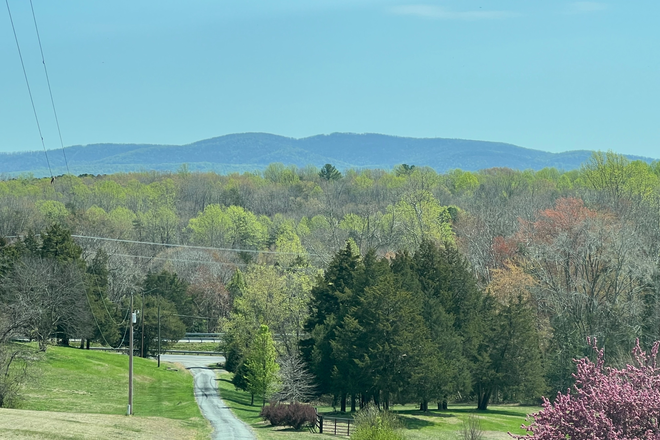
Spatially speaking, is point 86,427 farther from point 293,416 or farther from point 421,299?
point 421,299

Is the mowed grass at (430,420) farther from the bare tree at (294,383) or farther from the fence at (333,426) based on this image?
the bare tree at (294,383)

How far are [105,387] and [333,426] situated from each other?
2178cm

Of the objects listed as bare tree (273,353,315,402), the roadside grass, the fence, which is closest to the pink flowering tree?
the roadside grass

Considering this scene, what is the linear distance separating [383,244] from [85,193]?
85357 mm

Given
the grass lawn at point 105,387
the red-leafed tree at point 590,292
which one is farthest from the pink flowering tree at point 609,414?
the red-leafed tree at point 590,292

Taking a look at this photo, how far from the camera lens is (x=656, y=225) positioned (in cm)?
7581

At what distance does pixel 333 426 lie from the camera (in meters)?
47.0

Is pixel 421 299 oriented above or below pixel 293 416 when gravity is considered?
above

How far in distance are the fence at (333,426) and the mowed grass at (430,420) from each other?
0.99 m

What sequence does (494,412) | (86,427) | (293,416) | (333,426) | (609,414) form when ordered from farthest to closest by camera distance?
(494,412) → (333,426) → (293,416) → (86,427) → (609,414)

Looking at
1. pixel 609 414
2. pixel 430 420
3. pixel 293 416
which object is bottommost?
pixel 430 420

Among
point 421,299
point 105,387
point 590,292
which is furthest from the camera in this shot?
point 590,292

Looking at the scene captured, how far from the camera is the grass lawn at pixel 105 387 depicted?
168 ft

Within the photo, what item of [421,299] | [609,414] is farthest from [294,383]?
[609,414]
